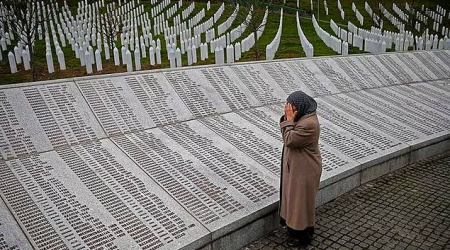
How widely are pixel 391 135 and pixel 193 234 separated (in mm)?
4645

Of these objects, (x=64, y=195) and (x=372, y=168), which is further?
(x=372, y=168)

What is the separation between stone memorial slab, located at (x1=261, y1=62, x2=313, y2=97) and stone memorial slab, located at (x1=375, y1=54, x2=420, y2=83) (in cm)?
333

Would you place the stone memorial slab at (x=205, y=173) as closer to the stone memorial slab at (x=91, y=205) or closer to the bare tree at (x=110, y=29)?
the stone memorial slab at (x=91, y=205)

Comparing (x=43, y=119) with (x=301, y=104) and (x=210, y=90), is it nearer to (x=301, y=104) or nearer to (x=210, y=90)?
(x=210, y=90)

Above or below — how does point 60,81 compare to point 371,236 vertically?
above

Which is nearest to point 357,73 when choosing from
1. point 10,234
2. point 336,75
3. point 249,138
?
point 336,75

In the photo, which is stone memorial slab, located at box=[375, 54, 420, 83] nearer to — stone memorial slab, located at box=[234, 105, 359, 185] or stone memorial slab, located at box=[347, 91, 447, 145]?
stone memorial slab, located at box=[347, 91, 447, 145]

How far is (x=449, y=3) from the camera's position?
34.4m

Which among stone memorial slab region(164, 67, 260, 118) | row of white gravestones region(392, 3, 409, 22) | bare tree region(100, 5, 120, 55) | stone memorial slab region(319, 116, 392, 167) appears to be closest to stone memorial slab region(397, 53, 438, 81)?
stone memorial slab region(319, 116, 392, 167)

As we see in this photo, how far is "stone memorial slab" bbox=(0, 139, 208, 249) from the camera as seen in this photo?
4055mm

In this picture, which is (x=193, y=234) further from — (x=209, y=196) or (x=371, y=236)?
(x=371, y=236)

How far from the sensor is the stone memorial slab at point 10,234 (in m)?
3.79

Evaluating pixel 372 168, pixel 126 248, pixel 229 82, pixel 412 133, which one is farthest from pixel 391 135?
pixel 126 248

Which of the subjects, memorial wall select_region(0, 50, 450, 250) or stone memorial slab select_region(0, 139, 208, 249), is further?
memorial wall select_region(0, 50, 450, 250)
